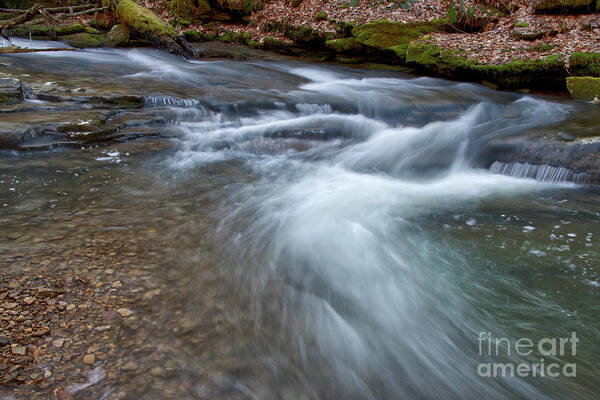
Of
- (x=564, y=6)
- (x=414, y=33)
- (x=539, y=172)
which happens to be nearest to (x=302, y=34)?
(x=414, y=33)

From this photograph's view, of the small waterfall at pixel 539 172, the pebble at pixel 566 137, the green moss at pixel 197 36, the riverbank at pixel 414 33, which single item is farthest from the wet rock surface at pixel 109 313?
the green moss at pixel 197 36

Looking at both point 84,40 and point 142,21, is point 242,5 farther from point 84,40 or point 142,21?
point 84,40

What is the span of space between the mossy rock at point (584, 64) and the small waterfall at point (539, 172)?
16.4 ft

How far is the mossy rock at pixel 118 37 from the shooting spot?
520 inches

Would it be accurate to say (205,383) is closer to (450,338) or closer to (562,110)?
(450,338)

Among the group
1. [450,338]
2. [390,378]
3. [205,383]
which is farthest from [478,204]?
[205,383]

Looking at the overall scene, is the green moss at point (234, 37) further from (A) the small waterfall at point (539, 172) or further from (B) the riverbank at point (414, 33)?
(A) the small waterfall at point (539, 172)

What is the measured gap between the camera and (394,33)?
39.0 feet

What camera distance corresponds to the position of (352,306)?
3.07m

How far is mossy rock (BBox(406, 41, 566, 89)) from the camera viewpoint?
915cm

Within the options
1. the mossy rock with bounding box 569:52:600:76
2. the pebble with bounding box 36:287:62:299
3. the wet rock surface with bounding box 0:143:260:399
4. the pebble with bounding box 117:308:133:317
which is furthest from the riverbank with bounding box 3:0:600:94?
the pebble with bounding box 36:287:62:299

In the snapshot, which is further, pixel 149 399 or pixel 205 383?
pixel 205 383

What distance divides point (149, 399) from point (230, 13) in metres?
17.2

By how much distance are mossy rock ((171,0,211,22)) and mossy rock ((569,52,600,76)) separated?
1393 centimetres
